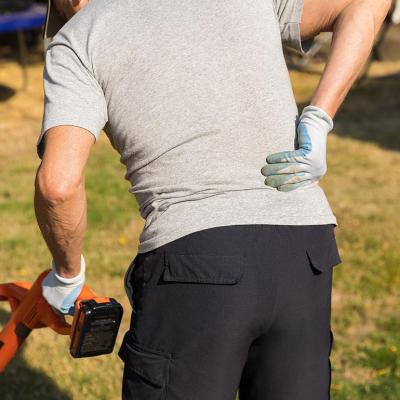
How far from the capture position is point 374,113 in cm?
1038

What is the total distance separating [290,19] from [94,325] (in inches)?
38.5

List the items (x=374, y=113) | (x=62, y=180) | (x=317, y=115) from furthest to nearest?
(x=374, y=113) < (x=317, y=115) < (x=62, y=180)

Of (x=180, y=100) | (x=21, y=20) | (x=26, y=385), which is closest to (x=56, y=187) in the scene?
(x=180, y=100)

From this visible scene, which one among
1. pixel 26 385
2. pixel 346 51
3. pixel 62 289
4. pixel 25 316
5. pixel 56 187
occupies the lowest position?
pixel 26 385

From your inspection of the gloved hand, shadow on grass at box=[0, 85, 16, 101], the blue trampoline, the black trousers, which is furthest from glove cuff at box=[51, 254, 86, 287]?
shadow on grass at box=[0, 85, 16, 101]

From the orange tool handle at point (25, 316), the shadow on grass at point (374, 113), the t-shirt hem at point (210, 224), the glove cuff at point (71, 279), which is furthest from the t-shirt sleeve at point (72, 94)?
the shadow on grass at point (374, 113)

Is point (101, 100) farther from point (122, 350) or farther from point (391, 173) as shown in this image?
point (391, 173)

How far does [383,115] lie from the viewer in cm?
1026

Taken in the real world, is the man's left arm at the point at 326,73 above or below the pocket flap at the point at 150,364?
above

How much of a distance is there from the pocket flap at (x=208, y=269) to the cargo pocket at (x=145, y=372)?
201 millimetres

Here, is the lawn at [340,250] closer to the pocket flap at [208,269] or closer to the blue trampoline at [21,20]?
the blue trampoline at [21,20]

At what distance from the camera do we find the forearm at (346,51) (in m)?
2.43

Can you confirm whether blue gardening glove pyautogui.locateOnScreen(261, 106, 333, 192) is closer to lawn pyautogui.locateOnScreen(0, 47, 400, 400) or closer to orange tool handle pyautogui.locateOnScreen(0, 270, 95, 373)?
orange tool handle pyautogui.locateOnScreen(0, 270, 95, 373)

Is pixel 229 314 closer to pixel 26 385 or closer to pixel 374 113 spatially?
pixel 26 385
